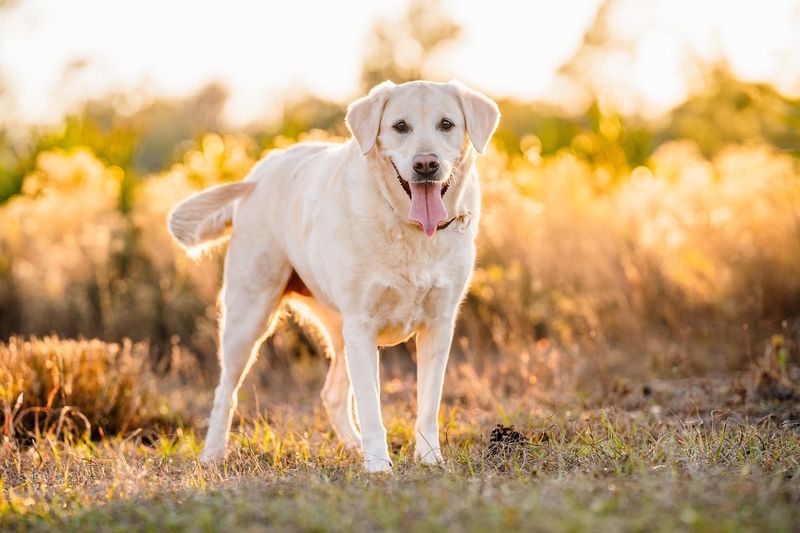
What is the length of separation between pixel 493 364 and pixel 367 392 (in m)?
2.95

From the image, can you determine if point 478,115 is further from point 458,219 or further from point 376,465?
point 376,465

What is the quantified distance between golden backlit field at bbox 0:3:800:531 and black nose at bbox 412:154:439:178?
A: 1.20 metres

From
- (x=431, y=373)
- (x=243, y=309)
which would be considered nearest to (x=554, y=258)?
(x=243, y=309)

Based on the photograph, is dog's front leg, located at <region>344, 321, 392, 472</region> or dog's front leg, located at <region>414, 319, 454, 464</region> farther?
dog's front leg, located at <region>414, 319, 454, 464</region>

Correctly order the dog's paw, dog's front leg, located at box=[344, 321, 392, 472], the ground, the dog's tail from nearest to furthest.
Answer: the ground
the dog's paw
dog's front leg, located at box=[344, 321, 392, 472]
the dog's tail

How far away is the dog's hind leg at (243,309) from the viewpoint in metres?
5.22

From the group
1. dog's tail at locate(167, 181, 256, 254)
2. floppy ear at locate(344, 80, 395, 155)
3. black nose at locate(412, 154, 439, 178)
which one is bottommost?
dog's tail at locate(167, 181, 256, 254)

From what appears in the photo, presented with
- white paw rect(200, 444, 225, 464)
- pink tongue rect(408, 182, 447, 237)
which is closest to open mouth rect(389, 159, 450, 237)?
pink tongue rect(408, 182, 447, 237)

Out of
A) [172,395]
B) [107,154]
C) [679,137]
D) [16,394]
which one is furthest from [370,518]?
[679,137]

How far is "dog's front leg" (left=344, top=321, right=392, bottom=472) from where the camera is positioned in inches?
169

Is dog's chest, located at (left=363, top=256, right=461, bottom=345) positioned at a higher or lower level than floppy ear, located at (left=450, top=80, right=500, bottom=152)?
lower

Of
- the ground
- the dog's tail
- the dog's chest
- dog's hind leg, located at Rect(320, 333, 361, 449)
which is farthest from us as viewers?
the dog's tail

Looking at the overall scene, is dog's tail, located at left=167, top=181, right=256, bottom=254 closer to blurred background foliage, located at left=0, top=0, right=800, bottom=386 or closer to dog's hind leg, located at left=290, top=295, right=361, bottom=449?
blurred background foliage, located at left=0, top=0, right=800, bottom=386

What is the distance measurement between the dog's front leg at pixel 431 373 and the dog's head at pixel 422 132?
0.53m
